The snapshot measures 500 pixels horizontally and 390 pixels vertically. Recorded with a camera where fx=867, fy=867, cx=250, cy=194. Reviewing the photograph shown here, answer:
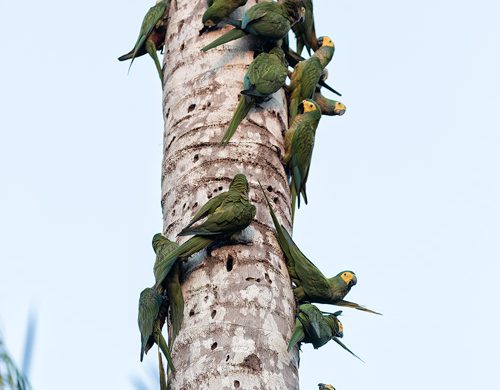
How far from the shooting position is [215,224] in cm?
273

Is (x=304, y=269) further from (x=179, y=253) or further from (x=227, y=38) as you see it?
(x=227, y=38)

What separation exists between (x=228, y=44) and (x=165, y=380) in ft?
4.75

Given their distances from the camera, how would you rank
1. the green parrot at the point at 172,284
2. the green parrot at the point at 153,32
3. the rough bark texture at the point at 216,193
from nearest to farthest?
1. the rough bark texture at the point at 216,193
2. the green parrot at the point at 172,284
3. the green parrot at the point at 153,32

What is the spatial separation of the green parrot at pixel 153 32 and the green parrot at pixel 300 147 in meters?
0.68

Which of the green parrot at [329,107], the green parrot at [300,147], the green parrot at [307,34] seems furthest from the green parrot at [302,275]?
the green parrot at [329,107]

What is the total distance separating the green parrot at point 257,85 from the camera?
3.12m

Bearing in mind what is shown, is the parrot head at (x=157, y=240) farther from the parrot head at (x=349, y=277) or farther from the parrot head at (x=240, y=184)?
the parrot head at (x=349, y=277)

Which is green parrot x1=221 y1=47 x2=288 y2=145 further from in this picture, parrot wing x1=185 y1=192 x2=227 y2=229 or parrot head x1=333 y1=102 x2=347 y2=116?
parrot head x1=333 y1=102 x2=347 y2=116

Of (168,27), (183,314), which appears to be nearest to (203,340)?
(183,314)

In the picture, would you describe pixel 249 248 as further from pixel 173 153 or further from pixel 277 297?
pixel 173 153

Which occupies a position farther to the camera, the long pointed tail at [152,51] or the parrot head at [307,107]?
the long pointed tail at [152,51]

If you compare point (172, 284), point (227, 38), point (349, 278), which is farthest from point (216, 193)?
point (349, 278)

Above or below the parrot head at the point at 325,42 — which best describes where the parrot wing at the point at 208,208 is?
below

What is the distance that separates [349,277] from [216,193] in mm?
916
